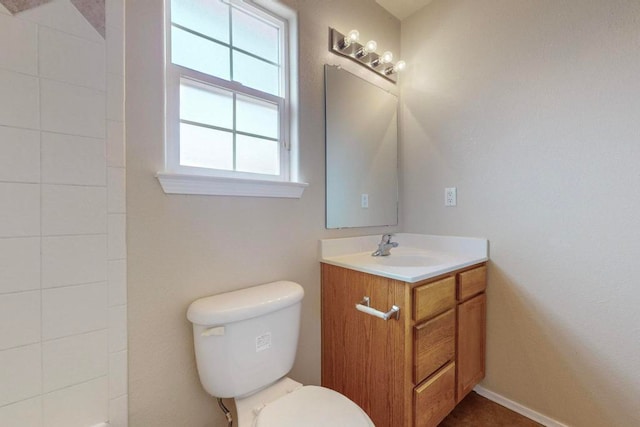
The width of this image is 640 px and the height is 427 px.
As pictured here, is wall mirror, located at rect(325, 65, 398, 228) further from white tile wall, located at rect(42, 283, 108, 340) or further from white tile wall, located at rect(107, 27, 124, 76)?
white tile wall, located at rect(42, 283, 108, 340)

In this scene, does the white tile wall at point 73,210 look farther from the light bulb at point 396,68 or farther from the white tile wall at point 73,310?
the light bulb at point 396,68

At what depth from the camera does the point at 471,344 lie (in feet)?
4.70

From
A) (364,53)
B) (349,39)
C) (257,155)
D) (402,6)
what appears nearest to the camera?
(257,155)

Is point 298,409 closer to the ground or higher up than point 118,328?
closer to the ground

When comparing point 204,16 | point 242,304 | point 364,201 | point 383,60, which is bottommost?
point 242,304

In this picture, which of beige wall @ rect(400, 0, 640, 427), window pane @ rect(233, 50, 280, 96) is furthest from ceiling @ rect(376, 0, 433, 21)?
window pane @ rect(233, 50, 280, 96)

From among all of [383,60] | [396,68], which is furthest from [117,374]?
[396,68]

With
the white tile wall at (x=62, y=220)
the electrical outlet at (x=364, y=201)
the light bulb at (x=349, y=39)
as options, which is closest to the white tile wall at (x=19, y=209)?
the white tile wall at (x=62, y=220)

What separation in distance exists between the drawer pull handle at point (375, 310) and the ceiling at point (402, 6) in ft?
6.35

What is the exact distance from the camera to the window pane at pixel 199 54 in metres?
1.07

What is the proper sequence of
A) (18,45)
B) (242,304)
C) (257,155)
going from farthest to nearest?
(257,155) < (242,304) < (18,45)

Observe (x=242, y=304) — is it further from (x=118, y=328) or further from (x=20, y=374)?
(x=20, y=374)

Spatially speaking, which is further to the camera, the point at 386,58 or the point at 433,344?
the point at 386,58

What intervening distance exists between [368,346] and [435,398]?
1.24ft
